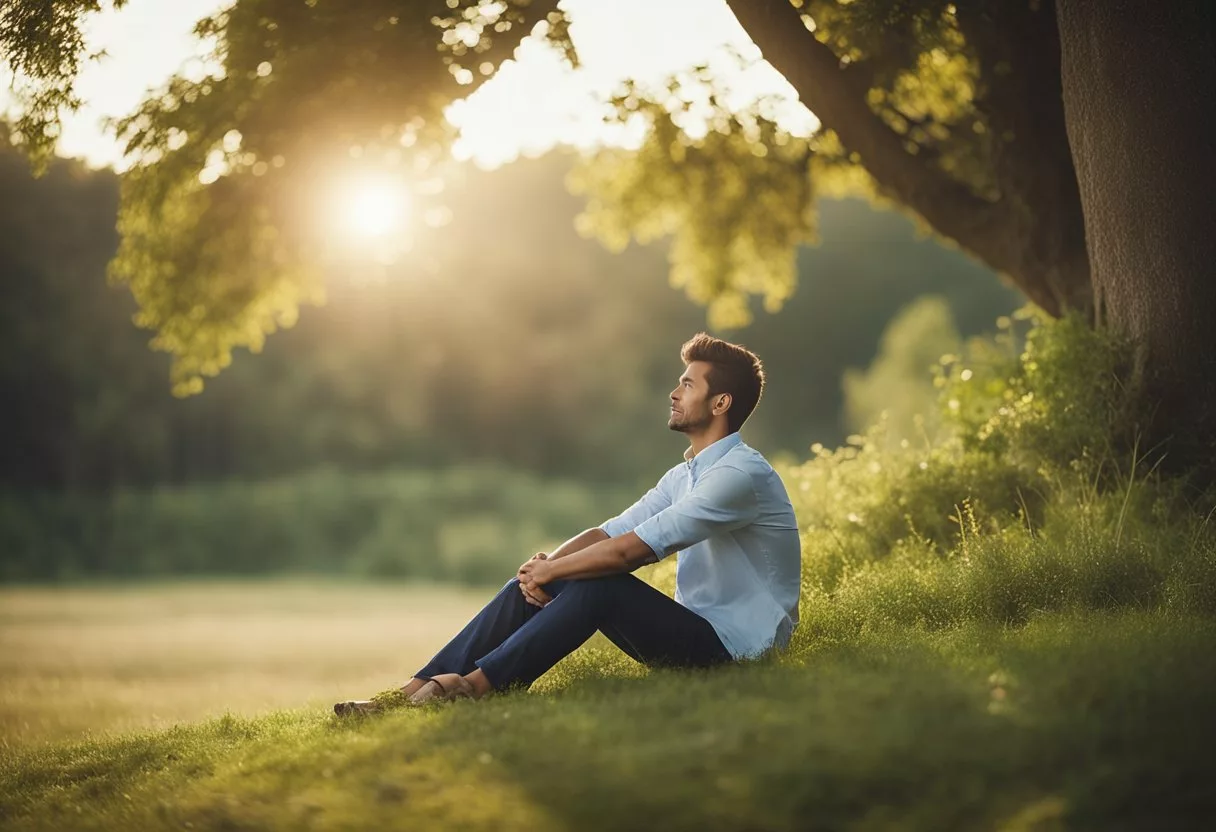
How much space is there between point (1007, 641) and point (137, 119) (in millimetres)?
7629

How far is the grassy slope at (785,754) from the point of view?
3322 mm

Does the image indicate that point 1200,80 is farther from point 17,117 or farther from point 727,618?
point 17,117

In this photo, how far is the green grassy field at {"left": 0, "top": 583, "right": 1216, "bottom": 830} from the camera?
3.33 metres

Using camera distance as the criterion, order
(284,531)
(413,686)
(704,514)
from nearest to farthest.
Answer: (704,514) < (413,686) < (284,531)

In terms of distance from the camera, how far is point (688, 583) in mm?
5305

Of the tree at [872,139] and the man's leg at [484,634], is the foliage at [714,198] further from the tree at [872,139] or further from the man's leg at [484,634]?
the man's leg at [484,634]

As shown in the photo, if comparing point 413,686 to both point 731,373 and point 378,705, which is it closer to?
point 378,705

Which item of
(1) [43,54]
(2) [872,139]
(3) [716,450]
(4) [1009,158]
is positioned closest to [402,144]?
(1) [43,54]

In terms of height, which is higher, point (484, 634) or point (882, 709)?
point (484, 634)

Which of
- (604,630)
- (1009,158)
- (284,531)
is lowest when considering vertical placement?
(284,531)

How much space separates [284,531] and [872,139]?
32565 millimetres

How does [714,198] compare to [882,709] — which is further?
[714,198]

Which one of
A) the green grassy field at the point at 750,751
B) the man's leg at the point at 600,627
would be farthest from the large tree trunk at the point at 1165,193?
the man's leg at the point at 600,627

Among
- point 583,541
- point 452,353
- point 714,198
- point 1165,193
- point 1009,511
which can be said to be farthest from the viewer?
point 452,353
